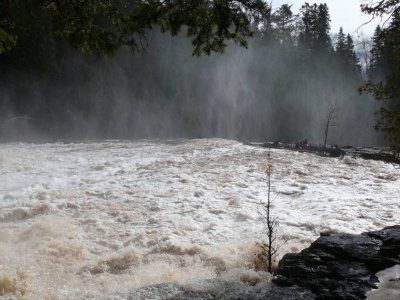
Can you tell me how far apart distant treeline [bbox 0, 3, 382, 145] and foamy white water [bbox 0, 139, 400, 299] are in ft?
45.1

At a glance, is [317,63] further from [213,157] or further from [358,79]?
[213,157]

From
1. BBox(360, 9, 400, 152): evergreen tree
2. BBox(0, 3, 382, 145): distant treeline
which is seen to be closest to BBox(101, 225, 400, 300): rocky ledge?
BBox(360, 9, 400, 152): evergreen tree

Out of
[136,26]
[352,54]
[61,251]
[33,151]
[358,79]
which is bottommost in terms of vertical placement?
[61,251]

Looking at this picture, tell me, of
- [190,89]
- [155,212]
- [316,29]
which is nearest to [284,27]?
[316,29]

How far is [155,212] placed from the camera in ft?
37.9

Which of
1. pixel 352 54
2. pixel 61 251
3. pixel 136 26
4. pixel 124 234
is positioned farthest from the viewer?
pixel 352 54

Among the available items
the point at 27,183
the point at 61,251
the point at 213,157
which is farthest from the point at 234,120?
the point at 61,251

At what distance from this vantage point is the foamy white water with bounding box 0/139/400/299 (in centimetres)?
805

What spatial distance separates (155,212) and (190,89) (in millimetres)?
34984

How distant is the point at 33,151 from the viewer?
19.2m

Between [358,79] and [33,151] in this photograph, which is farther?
[358,79]

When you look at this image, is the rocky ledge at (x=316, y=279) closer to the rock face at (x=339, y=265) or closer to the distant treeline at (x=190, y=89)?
the rock face at (x=339, y=265)

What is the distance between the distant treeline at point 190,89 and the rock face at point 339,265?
77.7 ft

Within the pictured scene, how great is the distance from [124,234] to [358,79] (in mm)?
50289
